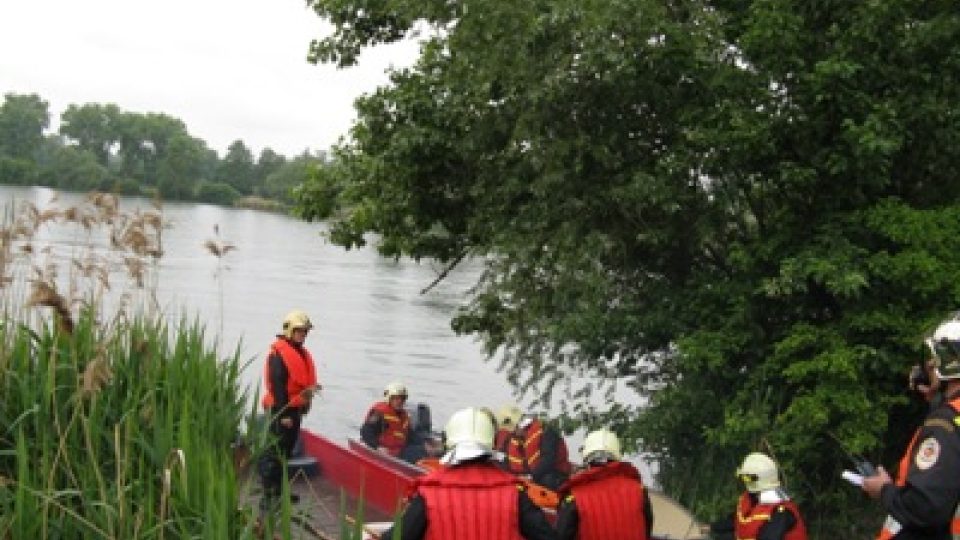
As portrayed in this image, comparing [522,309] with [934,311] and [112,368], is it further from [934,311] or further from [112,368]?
[112,368]

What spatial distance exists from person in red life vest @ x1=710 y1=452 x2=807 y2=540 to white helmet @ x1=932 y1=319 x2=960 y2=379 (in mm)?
2781

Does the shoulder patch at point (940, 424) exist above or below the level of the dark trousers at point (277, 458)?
above

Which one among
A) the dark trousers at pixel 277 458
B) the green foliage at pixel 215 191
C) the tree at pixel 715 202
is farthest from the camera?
the green foliage at pixel 215 191

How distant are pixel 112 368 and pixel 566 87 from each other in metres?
6.18

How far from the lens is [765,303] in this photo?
36.4ft

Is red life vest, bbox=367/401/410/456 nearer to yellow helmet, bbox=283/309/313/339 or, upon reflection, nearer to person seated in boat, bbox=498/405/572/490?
person seated in boat, bbox=498/405/572/490

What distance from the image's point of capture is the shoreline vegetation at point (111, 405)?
4.56m

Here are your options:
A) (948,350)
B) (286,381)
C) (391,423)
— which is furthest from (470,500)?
(391,423)

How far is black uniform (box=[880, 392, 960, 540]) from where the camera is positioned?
4738 millimetres

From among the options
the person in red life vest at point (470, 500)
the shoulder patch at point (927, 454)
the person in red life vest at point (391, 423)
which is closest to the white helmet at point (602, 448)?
the person in red life vest at point (470, 500)

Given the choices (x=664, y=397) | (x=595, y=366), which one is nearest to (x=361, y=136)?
(x=595, y=366)

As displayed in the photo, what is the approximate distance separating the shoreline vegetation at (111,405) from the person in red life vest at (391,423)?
7.26m

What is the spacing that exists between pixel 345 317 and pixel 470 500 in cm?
3836

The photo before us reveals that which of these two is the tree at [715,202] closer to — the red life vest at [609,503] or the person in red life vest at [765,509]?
the person in red life vest at [765,509]
